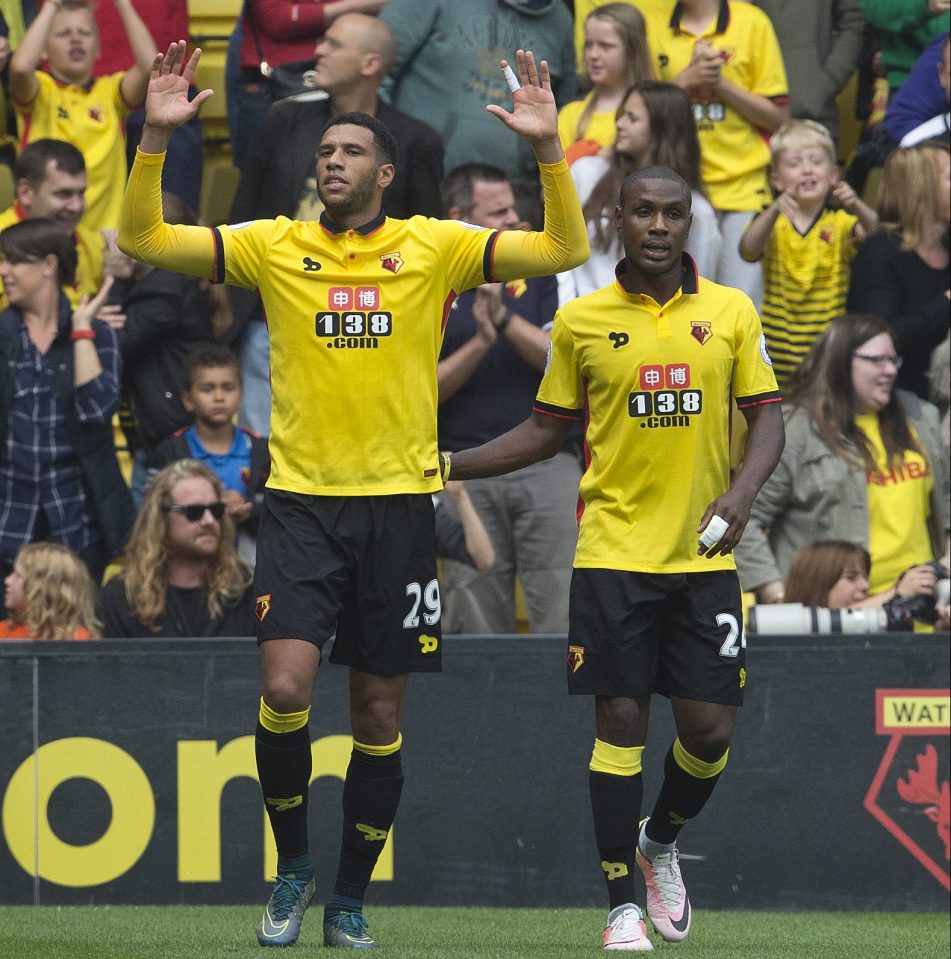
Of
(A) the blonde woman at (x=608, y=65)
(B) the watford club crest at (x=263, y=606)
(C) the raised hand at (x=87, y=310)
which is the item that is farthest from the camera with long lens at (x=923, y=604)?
(C) the raised hand at (x=87, y=310)

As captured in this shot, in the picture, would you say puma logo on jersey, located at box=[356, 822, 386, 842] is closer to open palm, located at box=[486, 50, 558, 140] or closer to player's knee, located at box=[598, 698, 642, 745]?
player's knee, located at box=[598, 698, 642, 745]

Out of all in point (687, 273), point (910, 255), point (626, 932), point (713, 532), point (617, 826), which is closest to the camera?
point (713, 532)

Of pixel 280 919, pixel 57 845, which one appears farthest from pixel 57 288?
pixel 280 919

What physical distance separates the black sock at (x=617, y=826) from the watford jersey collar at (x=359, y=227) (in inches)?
73.9

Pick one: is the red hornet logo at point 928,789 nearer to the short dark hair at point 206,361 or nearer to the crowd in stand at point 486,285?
the crowd in stand at point 486,285

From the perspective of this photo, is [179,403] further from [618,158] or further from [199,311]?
[618,158]

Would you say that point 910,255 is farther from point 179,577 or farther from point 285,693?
point 285,693

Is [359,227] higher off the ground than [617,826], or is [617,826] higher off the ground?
[359,227]

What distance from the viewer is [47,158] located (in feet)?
30.1

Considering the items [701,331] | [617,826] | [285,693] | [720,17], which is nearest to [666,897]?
[617,826]

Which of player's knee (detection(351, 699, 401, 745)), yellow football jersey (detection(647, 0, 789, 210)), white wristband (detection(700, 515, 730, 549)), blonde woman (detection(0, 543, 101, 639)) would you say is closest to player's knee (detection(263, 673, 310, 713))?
player's knee (detection(351, 699, 401, 745))

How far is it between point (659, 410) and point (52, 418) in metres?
3.70

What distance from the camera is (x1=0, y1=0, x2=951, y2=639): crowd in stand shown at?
8438 mm

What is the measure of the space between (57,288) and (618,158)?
279 cm
